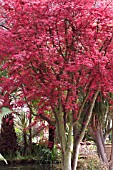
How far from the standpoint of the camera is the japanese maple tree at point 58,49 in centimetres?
414

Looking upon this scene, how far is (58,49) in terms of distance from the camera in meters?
4.61

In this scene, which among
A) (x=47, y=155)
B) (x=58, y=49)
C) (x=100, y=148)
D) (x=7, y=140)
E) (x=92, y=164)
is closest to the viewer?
(x=58, y=49)

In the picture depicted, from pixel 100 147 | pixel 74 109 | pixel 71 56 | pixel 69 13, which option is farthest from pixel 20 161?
pixel 69 13

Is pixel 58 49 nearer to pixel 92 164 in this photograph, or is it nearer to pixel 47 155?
pixel 92 164

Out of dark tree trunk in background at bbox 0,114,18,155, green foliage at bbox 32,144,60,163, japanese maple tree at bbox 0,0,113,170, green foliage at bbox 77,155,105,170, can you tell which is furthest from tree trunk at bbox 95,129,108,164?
dark tree trunk in background at bbox 0,114,18,155

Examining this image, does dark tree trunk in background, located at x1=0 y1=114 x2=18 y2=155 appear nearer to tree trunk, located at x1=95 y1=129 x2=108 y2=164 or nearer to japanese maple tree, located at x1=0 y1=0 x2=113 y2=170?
tree trunk, located at x1=95 y1=129 x2=108 y2=164

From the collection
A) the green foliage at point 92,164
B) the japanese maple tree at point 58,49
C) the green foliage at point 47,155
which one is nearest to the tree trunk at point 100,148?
the green foliage at point 92,164

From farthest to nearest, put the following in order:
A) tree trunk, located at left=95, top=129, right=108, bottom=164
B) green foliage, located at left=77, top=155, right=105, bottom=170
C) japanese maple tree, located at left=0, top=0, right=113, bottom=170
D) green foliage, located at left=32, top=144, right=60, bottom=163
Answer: green foliage, located at left=32, top=144, right=60, bottom=163, tree trunk, located at left=95, top=129, right=108, bottom=164, green foliage, located at left=77, top=155, right=105, bottom=170, japanese maple tree, located at left=0, top=0, right=113, bottom=170

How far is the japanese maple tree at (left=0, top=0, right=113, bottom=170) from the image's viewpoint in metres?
4.14

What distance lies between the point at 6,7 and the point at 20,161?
5687 millimetres

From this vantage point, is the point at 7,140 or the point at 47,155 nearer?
the point at 47,155

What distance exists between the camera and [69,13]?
4160mm

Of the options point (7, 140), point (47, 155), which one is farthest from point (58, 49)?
point (7, 140)

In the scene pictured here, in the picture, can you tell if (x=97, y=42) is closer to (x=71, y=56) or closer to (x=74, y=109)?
(x=71, y=56)
